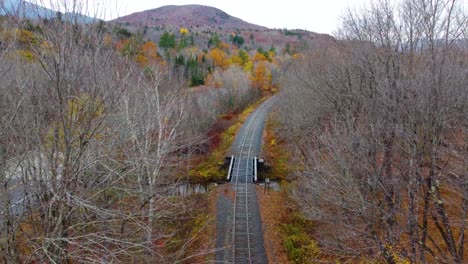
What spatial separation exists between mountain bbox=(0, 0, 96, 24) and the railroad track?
12.1 m

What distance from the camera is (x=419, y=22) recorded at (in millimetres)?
9570

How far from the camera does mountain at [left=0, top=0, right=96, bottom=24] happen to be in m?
4.31

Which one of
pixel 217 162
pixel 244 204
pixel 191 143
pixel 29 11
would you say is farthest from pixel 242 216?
pixel 29 11

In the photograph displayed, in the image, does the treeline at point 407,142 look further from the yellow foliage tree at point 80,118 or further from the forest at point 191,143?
the yellow foliage tree at point 80,118

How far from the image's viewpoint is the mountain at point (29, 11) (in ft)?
14.1

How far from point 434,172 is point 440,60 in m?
2.91

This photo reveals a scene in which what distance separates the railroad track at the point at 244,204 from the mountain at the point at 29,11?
1209 centimetres

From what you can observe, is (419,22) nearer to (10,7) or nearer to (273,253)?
(10,7)

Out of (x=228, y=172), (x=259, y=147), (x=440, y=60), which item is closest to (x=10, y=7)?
(x=440, y=60)

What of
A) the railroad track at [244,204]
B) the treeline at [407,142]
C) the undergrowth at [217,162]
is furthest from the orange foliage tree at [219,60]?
the treeline at [407,142]

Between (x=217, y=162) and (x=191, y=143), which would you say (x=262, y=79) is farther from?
(x=191, y=143)

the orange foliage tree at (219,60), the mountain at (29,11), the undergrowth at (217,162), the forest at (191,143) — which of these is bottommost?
the undergrowth at (217,162)

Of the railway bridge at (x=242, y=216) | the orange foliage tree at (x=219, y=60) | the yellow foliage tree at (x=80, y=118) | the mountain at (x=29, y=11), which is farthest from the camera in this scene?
the orange foliage tree at (x=219, y=60)

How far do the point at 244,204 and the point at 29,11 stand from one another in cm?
1738
